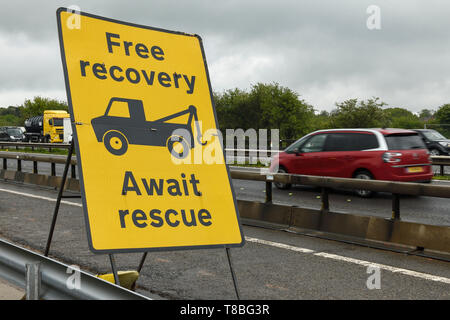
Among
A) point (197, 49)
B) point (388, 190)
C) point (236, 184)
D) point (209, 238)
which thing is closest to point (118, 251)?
point (209, 238)

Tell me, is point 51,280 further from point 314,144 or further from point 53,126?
point 53,126

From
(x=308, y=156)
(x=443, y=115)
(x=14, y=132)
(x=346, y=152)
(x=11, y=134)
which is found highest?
(x=443, y=115)

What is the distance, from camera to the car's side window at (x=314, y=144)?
14742 millimetres

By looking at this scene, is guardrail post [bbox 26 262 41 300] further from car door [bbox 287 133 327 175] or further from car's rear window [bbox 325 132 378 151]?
car door [bbox 287 133 327 175]

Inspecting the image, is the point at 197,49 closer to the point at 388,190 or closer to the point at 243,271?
the point at 243,271

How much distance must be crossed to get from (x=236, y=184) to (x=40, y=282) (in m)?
13.9

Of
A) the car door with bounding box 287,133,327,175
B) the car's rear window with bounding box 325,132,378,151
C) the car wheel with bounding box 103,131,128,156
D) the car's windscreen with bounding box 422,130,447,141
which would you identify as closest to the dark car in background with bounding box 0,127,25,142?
the car's windscreen with bounding box 422,130,447,141

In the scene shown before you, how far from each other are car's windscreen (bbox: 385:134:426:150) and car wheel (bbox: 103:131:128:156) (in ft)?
33.9

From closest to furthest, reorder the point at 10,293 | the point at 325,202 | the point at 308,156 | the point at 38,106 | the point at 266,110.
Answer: the point at 10,293 → the point at 325,202 → the point at 308,156 → the point at 266,110 → the point at 38,106

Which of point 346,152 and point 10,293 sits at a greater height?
point 346,152

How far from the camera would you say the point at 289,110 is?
60.6m

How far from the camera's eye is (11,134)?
53.4 metres

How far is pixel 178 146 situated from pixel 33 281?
1.57 meters

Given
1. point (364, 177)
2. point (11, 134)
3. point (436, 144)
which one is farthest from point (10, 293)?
point (11, 134)
